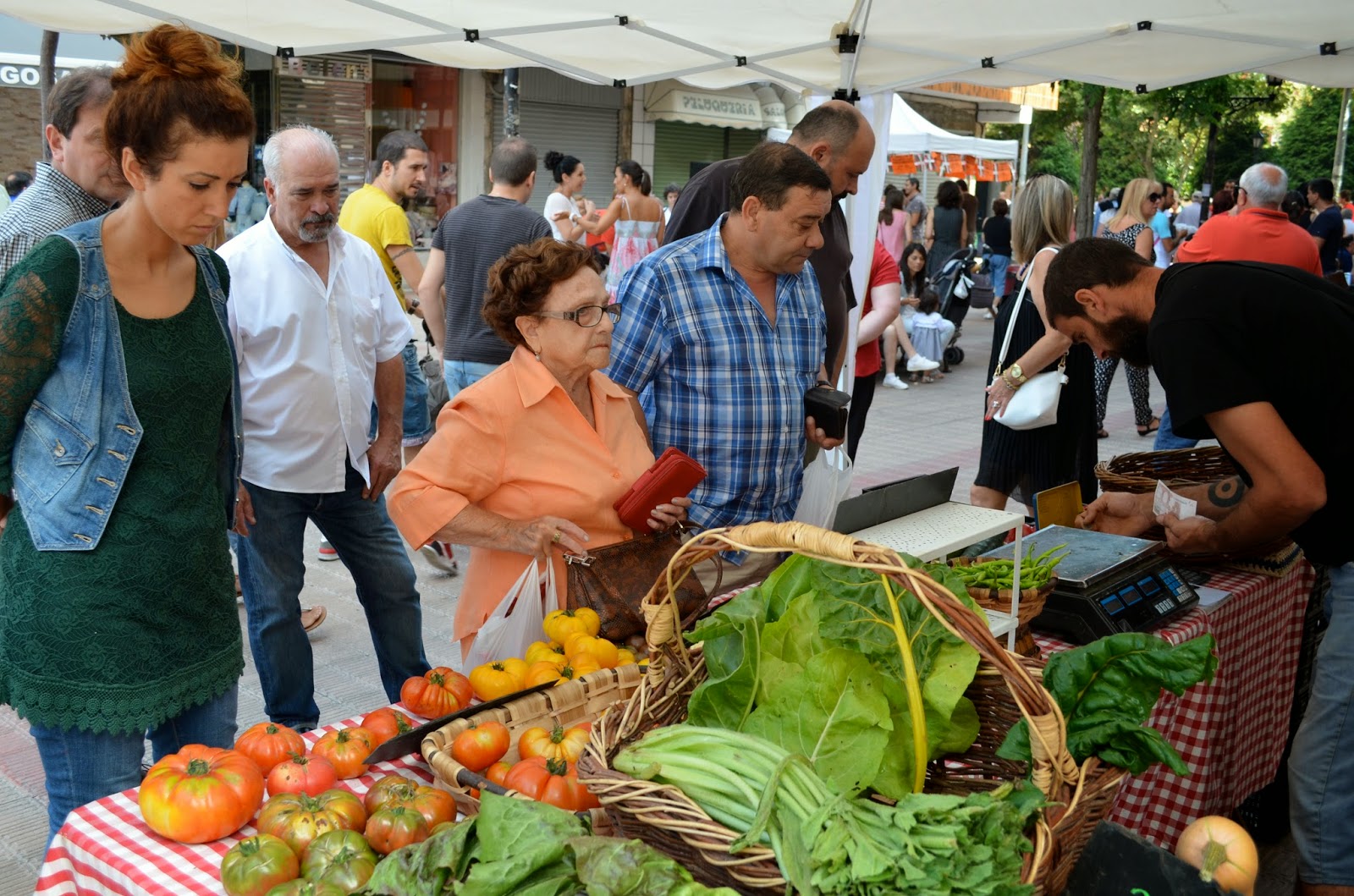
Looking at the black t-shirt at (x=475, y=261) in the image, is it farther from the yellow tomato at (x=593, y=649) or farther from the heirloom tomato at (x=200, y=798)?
the heirloom tomato at (x=200, y=798)

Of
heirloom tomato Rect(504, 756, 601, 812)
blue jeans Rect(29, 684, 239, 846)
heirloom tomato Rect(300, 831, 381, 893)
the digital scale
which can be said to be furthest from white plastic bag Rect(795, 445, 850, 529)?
heirloom tomato Rect(300, 831, 381, 893)

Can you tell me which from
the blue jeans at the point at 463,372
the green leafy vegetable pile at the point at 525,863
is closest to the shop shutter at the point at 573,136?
the blue jeans at the point at 463,372

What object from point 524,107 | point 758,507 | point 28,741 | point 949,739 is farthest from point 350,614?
point 524,107

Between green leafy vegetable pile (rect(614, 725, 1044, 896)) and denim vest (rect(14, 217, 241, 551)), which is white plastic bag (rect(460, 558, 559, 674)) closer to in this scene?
denim vest (rect(14, 217, 241, 551))

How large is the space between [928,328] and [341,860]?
36.2ft

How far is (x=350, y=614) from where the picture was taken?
5254 millimetres

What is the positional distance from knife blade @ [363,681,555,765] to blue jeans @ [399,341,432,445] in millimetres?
3493

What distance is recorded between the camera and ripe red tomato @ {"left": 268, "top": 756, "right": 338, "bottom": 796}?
6.23ft

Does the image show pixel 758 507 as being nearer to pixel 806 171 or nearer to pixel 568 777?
pixel 806 171

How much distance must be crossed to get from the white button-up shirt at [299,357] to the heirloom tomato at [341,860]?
1.86 metres

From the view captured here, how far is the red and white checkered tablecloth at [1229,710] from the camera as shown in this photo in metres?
2.96

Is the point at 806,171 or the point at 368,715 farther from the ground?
the point at 806,171

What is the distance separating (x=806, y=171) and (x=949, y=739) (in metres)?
1.86

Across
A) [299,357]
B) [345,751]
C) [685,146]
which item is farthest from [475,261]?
[685,146]
